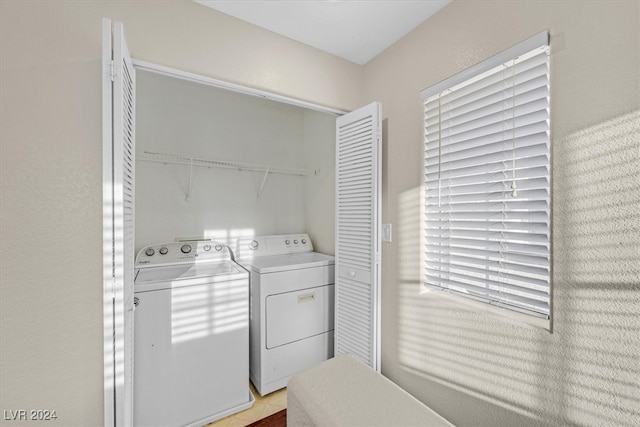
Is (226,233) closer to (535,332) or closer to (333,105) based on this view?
(333,105)

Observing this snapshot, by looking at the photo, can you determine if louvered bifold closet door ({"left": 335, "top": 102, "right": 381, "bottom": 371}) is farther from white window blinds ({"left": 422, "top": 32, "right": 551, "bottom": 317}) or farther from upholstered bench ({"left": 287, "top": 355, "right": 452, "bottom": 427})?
upholstered bench ({"left": 287, "top": 355, "right": 452, "bottom": 427})

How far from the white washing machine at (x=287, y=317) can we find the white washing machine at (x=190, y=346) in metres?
0.14

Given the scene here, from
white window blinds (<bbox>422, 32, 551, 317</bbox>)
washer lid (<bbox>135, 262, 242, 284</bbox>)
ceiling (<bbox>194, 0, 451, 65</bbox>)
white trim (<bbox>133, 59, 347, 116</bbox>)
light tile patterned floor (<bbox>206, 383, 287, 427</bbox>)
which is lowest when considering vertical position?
light tile patterned floor (<bbox>206, 383, 287, 427</bbox>)

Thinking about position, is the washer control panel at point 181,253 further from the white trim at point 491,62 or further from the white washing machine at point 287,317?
the white trim at point 491,62

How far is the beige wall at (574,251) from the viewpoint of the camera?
947mm

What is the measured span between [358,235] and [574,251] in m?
1.17

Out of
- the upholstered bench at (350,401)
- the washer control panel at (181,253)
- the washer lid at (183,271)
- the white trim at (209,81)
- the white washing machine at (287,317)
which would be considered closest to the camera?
the upholstered bench at (350,401)

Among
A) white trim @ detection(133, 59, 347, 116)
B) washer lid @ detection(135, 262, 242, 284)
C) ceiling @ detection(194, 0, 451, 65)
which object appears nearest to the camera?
white trim @ detection(133, 59, 347, 116)

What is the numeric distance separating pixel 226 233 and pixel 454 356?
2093 millimetres

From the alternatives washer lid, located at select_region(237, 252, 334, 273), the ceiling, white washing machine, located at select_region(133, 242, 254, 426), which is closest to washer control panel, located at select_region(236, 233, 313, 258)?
washer lid, located at select_region(237, 252, 334, 273)

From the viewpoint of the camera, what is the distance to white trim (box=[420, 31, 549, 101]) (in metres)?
1.17

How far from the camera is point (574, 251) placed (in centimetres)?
106

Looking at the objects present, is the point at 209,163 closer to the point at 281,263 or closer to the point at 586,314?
the point at 281,263
